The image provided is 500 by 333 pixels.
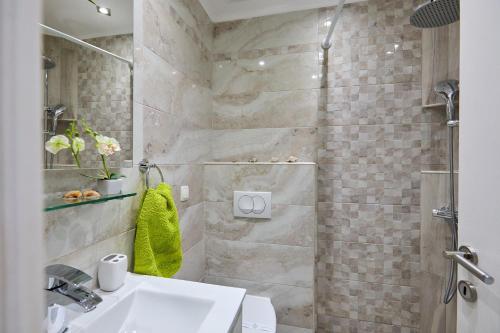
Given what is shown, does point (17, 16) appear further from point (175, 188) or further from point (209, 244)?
point (209, 244)

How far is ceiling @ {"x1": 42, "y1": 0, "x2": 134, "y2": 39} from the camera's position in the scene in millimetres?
739

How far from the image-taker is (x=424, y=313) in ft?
4.96

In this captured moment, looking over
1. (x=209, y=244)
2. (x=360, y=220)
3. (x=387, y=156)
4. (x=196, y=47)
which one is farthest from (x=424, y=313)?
(x=196, y=47)

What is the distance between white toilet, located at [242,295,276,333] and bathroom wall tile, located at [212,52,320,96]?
1447 millimetres

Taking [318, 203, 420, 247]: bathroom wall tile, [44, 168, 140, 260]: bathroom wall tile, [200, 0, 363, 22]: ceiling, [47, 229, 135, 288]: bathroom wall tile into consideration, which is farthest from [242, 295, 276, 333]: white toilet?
[200, 0, 363, 22]: ceiling

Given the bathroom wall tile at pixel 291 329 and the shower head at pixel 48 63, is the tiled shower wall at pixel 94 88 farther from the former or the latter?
the bathroom wall tile at pixel 291 329

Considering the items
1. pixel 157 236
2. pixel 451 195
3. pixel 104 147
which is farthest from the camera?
pixel 451 195

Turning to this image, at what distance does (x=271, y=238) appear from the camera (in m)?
1.59

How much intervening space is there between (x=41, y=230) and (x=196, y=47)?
1683 mm

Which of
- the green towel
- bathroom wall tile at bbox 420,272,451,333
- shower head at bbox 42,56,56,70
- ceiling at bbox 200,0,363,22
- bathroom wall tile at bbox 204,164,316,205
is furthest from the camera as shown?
ceiling at bbox 200,0,363,22

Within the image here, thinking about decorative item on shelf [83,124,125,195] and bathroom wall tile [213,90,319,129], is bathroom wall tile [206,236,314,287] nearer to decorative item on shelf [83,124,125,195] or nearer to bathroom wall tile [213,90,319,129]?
bathroom wall tile [213,90,319,129]

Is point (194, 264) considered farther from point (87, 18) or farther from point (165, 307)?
point (87, 18)

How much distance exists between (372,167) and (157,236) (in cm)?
139

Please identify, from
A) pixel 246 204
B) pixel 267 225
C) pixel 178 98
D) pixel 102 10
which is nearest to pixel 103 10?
pixel 102 10
